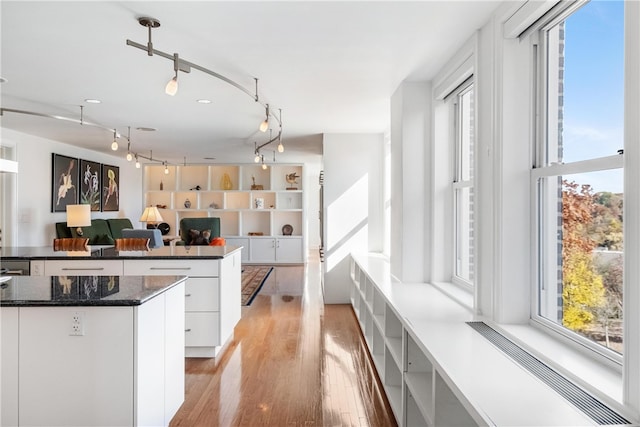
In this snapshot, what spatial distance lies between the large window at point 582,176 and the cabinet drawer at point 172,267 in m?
2.52

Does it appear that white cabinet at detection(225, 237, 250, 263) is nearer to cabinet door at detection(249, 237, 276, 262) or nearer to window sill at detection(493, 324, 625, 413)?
cabinet door at detection(249, 237, 276, 262)

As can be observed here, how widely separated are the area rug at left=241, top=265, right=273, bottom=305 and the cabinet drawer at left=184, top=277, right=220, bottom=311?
7.69ft

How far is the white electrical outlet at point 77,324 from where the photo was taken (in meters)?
2.02

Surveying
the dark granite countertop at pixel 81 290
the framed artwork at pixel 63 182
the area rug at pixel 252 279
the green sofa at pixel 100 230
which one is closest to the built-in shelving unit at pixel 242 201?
the area rug at pixel 252 279

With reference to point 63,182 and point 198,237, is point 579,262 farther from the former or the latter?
point 63,182

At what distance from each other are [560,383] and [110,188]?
9.44 metres

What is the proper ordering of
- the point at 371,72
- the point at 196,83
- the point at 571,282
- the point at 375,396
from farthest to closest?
the point at 196,83
the point at 371,72
the point at 375,396
the point at 571,282

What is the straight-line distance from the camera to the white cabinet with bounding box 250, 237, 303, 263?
431 inches

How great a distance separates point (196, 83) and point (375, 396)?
2948 millimetres

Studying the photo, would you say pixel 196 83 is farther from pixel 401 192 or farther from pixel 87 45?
pixel 401 192

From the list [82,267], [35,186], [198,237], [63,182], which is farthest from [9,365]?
[63,182]

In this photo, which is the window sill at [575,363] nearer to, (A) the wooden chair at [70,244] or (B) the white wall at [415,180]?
(B) the white wall at [415,180]

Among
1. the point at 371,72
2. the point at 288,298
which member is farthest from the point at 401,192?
the point at 288,298

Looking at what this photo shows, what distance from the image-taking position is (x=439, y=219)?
373 cm
